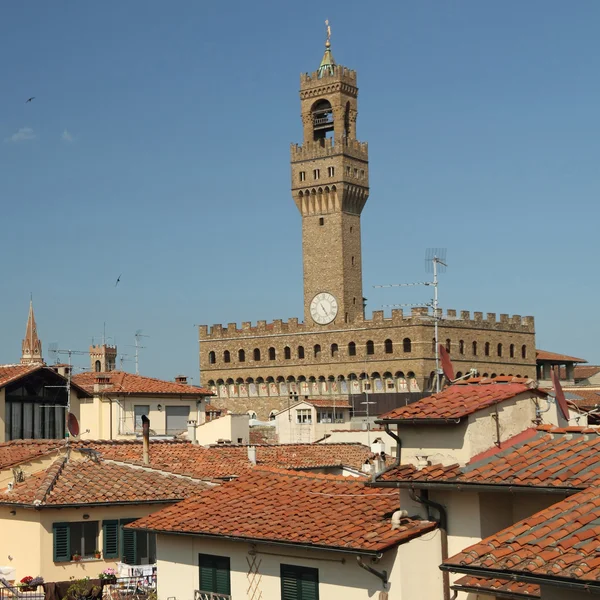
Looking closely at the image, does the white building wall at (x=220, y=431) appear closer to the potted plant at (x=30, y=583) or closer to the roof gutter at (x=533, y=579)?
the potted plant at (x=30, y=583)

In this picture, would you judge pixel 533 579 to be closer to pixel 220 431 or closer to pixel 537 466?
pixel 537 466

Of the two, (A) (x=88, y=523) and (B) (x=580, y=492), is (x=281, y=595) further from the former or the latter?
(A) (x=88, y=523)

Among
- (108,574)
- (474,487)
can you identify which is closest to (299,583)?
(474,487)

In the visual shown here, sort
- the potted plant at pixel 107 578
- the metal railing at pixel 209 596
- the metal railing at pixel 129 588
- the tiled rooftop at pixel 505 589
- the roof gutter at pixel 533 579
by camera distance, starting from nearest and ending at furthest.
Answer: the roof gutter at pixel 533 579, the tiled rooftop at pixel 505 589, the metal railing at pixel 209 596, the metal railing at pixel 129 588, the potted plant at pixel 107 578

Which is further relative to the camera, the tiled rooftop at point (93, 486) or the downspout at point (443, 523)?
the tiled rooftop at point (93, 486)

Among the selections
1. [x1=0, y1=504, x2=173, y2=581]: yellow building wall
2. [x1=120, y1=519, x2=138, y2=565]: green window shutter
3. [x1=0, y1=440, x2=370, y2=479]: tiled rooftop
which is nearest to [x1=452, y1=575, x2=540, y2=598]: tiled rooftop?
[x1=0, y1=504, x2=173, y2=581]: yellow building wall

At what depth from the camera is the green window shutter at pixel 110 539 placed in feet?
70.6

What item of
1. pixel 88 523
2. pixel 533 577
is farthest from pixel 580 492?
pixel 88 523

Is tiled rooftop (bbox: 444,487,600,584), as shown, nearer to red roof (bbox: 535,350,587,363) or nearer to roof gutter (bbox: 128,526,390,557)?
roof gutter (bbox: 128,526,390,557)

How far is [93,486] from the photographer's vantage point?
22297 millimetres

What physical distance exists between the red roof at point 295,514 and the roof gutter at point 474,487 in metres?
0.50

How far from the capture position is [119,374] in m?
51.8

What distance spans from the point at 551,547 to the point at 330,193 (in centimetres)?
7931

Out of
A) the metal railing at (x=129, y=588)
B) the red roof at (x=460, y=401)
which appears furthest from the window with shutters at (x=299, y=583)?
the metal railing at (x=129, y=588)
